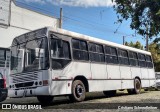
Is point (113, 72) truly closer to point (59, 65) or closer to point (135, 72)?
point (135, 72)

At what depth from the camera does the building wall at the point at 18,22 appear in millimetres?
25719

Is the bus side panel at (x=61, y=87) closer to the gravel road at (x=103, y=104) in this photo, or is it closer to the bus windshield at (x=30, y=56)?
the gravel road at (x=103, y=104)

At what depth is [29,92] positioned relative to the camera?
40.9ft

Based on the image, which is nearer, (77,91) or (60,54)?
(60,54)

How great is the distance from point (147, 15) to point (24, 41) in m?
5.39

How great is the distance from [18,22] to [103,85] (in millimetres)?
13706

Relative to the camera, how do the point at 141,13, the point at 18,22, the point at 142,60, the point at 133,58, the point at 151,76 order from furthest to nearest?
1. the point at 18,22
2. the point at 151,76
3. the point at 142,60
4. the point at 133,58
5. the point at 141,13

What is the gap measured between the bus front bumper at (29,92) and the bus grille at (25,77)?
1.30ft

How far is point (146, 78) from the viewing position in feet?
72.9

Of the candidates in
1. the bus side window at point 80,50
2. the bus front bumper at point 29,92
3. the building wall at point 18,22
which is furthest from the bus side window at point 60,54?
the building wall at point 18,22

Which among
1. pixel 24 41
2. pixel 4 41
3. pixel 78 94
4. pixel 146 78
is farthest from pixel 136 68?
pixel 4 41

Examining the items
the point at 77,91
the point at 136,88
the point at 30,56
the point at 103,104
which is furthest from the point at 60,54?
the point at 136,88

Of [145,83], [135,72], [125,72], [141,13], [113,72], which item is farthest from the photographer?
[145,83]

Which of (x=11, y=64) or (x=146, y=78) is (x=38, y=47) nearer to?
(x=11, y=64)
